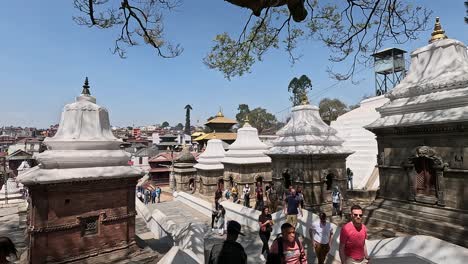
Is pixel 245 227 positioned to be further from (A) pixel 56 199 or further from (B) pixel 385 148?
(A) pixel 56 199

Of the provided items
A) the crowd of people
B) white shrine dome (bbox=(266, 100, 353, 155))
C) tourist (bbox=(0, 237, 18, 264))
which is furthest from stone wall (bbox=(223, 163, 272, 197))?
tourist (bbox=(0, 237, 18, 264))

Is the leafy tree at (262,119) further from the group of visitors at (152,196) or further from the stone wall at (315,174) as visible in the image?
the stone wall at (315,174)

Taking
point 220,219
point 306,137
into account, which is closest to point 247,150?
point 306,137

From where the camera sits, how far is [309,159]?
46.2 feet

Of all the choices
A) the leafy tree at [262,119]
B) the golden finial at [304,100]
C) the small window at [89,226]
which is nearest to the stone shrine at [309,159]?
the golden finial at [304,100]

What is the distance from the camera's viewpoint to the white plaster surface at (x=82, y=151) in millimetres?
8016

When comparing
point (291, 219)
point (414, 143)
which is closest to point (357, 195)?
point (414, 143)

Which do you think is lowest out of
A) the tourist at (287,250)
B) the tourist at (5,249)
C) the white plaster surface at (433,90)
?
the tourist at (287,250)

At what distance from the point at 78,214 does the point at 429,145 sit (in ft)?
34.1

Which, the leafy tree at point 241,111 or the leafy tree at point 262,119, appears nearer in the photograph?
the leafy tree at point 262,119

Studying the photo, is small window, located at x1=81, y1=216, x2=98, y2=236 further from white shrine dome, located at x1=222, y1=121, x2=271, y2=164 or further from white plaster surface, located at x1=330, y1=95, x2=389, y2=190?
white plaster surface, located at x1=330, y1=95, x2=389, y2=190

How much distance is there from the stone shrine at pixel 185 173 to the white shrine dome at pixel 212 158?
318 centimetres

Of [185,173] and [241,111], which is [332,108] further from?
[185,173]

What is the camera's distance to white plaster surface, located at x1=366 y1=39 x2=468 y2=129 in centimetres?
907
